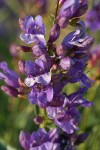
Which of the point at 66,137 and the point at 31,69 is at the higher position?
the point at 31,69

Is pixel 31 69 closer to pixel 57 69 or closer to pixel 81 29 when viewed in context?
pixel 57 69

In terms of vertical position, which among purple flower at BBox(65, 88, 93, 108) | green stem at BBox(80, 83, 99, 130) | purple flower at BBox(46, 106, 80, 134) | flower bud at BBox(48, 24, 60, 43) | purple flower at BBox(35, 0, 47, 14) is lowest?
purple flower at BBox(46, 106, 80, 134)

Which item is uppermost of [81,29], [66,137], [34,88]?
[81,29]

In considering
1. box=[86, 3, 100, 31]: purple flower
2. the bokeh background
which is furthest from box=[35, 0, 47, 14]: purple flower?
box=[86, 3, 100, 31]: purple flower

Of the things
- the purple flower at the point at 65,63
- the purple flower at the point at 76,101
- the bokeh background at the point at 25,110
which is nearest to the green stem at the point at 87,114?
the bokeh background at the point at 25,110

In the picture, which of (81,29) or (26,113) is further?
(26,113)

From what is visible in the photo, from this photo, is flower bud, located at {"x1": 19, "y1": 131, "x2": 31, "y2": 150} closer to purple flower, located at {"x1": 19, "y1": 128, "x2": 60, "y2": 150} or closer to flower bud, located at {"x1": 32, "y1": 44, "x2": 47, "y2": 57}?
purple flower, located at {"x1": 19, "y1": 128, "x2": 60, "y2": 150}

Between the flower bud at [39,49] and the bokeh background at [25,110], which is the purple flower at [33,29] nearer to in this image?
the flower bud at [39,49]

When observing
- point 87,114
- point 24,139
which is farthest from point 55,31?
point 87,114

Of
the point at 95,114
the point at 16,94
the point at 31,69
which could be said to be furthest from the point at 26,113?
the point at 31,69
